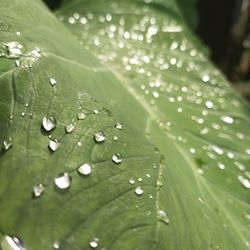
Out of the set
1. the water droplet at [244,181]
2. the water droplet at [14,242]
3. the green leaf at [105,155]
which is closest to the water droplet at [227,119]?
the green leaf at [105,155]

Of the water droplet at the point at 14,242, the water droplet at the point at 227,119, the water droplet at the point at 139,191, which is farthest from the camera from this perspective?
the water droplet at the point at 227,119

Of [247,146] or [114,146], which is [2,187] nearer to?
[114,146]

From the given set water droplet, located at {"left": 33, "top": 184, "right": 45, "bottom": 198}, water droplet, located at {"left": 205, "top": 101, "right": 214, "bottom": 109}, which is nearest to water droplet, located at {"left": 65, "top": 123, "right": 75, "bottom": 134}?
water droplet, located at {"left": 33, "top": 184, "right": 45, "bottom": 198}

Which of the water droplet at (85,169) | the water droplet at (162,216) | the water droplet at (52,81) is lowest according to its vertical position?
the water droplet at (162,216)

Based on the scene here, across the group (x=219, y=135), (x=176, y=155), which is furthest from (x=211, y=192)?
(x=219, y=135)

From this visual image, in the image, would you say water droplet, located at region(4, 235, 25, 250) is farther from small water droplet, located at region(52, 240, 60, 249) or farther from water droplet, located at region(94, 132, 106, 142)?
water droplet, located at region(94, 132, 106, 142)

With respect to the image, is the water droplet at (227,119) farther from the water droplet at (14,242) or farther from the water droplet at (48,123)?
the water droplet at (14,242)

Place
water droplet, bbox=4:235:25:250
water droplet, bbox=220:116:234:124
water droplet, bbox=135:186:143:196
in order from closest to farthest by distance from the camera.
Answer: water droplet, bbox=4:235:25:250, water droplet, bbox=135:186:143:196, water droplet, bbox=220:116:234:124

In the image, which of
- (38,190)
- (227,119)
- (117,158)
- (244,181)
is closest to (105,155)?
(117,158)
